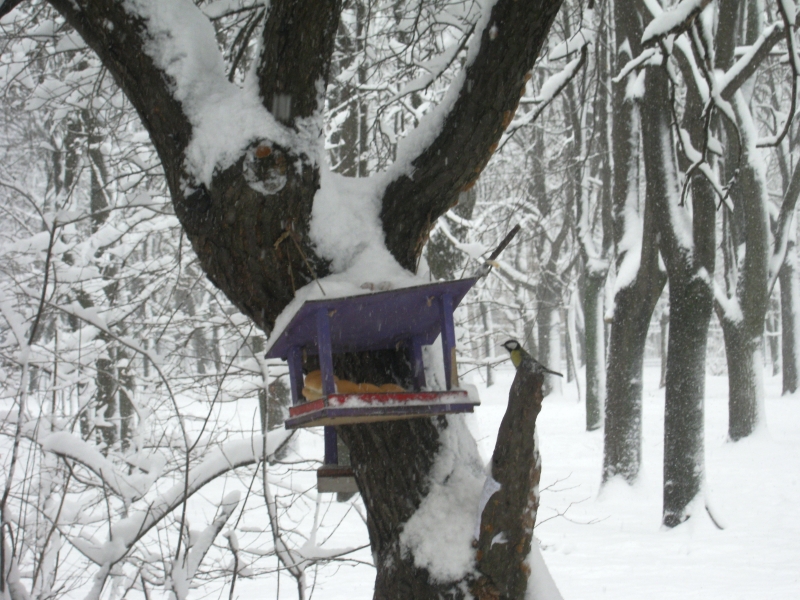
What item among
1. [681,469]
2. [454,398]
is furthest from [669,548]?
[454,398]

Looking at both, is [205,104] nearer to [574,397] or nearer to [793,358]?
[793,358]

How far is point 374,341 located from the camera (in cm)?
247

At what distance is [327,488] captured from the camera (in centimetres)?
278

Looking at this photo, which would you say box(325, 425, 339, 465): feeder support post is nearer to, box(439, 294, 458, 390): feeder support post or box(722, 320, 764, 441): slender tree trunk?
box(439, 294, 458, 390): feeder support post

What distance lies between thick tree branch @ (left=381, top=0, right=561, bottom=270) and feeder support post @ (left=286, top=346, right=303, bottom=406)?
52 cm

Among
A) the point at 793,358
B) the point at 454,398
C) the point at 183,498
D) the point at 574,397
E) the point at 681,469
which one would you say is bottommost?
the point at 574,397

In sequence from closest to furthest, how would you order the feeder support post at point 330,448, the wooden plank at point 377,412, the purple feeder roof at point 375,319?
the wooden plank at point 377,412
the purple feeder roof at point 375,319
the feeder support post at point 330,448

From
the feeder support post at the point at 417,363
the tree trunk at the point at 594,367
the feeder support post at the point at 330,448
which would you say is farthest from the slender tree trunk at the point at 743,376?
the feeder support post at the point at 417,363

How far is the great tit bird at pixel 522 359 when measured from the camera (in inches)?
82.2

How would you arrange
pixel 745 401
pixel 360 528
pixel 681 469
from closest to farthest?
pixel 681 469 < pixel 360 528 < pixel 745 401

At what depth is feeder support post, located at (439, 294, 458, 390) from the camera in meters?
2.28

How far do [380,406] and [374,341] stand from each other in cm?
49

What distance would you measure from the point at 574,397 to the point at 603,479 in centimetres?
1498

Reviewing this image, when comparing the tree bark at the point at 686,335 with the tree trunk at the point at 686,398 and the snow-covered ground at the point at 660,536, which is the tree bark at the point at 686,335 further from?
the snow-covered ground at the point at 660,536
